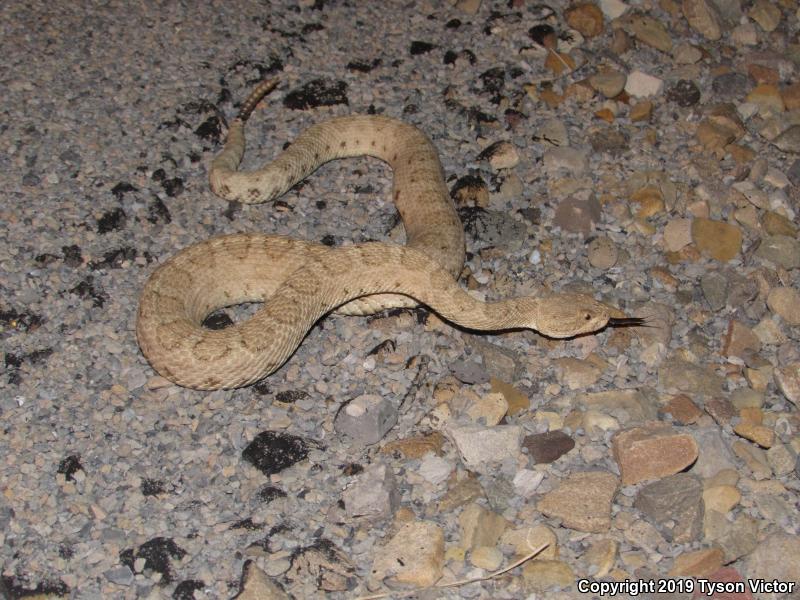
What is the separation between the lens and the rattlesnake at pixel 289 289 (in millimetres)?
4879

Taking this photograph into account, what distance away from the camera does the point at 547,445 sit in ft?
15.2

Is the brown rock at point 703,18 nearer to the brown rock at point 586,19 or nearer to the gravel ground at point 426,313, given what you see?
the gravel ground at point 426,313

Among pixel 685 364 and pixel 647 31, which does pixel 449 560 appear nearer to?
pixel 685 364

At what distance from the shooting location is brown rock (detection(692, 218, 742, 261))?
6.00 meters

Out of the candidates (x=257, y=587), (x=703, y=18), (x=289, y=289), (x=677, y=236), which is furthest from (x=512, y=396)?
(x=703, y=18)

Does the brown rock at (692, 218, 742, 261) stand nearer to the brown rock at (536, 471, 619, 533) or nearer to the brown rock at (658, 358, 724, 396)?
the brown rock at (658, 358, 724, 396)

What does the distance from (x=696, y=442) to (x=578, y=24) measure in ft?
15.8

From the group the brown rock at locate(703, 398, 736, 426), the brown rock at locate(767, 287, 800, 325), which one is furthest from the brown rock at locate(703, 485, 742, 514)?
the brown rock at locate(767, 287, 800, 325)

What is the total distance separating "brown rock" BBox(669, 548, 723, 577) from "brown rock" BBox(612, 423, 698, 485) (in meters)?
0.50

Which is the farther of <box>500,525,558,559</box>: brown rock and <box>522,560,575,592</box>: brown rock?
<box>500,525,558,559</box>: brown rock

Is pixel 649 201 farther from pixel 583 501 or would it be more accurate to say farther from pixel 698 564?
pixel 698 564

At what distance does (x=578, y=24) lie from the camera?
778 cm

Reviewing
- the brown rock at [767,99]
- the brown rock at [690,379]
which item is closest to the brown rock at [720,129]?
the brown rock at [767,99]

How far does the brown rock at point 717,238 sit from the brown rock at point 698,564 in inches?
104
